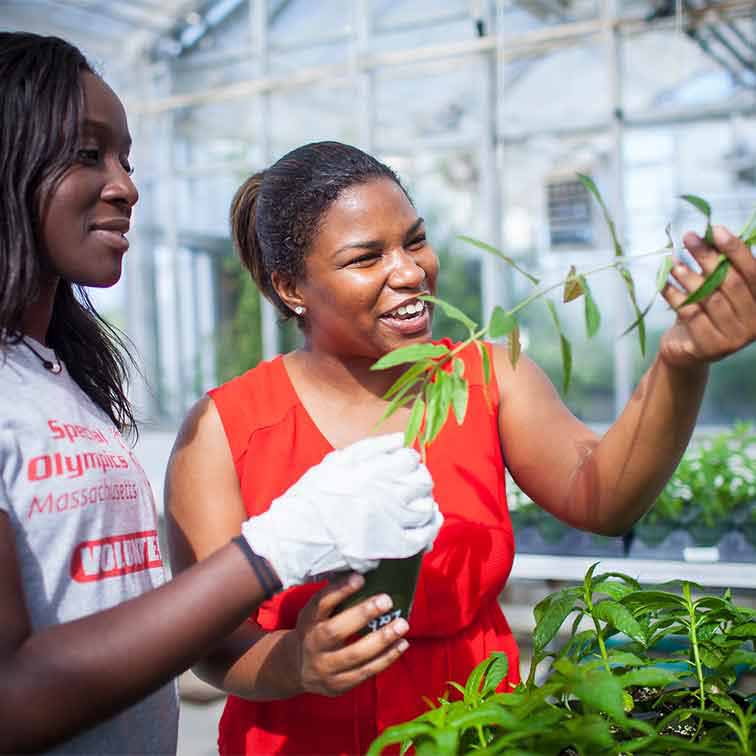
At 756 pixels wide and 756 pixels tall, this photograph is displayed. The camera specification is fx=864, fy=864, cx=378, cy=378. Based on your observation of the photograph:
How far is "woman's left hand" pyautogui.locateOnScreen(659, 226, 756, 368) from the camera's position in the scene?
81 centimetres

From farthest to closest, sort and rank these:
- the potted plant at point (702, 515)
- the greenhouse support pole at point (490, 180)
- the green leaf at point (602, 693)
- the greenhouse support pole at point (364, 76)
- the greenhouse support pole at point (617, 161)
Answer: the greenhouse support pole at point (364, 76) < the greenhouse support pole at point (490, 180) < the greenhouse support pole at point (617, 161) < the potted plant at point (702, 515) < the green leaf at point (602, 693)

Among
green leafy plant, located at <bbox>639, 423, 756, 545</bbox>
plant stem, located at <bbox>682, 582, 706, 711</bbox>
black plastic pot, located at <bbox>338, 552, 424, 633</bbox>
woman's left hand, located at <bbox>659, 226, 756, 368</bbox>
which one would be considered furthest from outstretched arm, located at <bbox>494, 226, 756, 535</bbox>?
green leafy plant, located at <bbox>639, 423, 756, 545</bbox>

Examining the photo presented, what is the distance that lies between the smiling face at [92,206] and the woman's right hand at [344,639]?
419 mm

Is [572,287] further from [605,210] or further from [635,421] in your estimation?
[635,421]

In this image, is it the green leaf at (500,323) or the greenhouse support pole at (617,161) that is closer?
the green leaf at (500,323)

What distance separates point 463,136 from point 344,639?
5372 mm

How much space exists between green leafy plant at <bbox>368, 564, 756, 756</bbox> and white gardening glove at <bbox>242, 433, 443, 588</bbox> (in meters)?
0.18

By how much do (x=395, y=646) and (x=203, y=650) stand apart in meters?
0.23

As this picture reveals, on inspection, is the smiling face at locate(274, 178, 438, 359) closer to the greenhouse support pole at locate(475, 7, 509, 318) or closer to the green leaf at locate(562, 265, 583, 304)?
the green leaf at locate(562, 265, 583, 304)

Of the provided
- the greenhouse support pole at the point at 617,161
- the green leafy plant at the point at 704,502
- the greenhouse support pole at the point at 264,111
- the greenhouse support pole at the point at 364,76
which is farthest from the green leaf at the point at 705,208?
the greenhouse support pole at the point at 264,111

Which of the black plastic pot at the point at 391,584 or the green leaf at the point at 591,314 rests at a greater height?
the green leaf at the point at 591,314

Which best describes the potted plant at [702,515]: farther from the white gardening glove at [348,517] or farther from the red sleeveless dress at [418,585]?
the white gardening glove at [348,517]

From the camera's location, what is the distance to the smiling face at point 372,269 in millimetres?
1185

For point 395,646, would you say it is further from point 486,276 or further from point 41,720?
point 486,276
